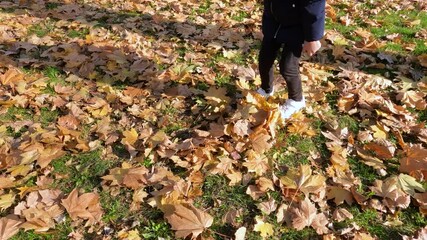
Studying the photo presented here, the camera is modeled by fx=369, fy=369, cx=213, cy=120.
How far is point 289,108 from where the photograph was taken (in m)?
3.31

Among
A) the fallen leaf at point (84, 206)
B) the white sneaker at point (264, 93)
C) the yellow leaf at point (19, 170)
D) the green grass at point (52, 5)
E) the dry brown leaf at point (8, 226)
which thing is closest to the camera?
the dry brown leaf at point (8, 226)

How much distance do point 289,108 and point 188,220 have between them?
1.45m

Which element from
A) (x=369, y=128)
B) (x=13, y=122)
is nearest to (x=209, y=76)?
(x=369, y=128)

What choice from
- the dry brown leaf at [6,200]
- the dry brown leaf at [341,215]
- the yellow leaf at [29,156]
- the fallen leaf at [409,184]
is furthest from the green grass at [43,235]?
the fallen leaf at [409,184]

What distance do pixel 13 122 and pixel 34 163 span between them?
621mm

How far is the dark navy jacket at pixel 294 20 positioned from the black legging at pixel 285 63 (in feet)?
0.27

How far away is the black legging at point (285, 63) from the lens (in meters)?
3.02

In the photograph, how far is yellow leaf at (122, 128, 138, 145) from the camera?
3.06 meters

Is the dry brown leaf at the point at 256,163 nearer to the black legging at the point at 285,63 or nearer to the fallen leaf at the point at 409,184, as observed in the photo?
the black legging at the point at 285,63

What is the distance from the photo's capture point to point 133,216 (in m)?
2.53

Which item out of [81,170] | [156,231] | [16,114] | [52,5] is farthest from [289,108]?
[52,5]

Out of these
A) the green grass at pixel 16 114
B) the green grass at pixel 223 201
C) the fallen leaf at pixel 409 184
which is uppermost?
the green grass at pixel 16 114

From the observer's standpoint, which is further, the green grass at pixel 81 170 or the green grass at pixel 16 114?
the green grass at pixel 16 114

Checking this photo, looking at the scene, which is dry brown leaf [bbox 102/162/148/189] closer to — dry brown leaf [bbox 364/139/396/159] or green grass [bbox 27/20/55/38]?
dry brown leaf [bbox 364/139/396/159]
